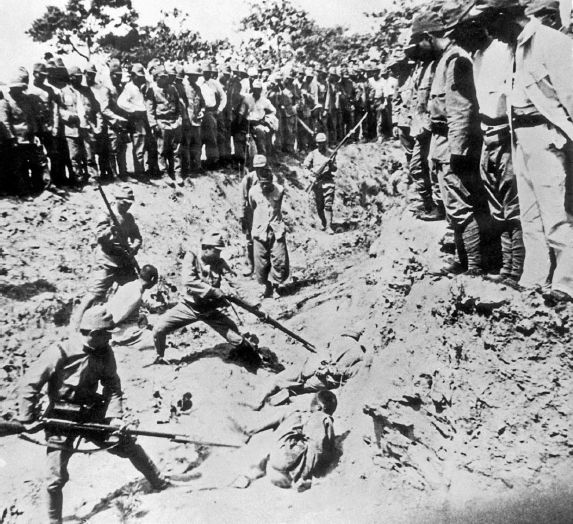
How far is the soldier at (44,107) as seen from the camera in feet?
26.8

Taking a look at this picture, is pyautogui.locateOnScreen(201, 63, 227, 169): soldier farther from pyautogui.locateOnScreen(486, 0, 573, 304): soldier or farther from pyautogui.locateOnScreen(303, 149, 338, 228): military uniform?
pyautogui.locateOnScreen(486, 0, 573, 304): soldier

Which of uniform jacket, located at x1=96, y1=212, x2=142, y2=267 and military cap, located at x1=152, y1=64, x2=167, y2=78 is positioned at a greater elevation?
military cap, located at x1=152, y1=64, x2=167, y2=78

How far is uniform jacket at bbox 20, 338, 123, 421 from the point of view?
3.58m

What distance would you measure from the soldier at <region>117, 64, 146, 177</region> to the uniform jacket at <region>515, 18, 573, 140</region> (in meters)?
7.16

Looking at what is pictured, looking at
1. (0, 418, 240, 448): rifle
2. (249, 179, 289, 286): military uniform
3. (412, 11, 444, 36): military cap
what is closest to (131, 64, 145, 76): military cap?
(249, 179, 289, 286): military uniform

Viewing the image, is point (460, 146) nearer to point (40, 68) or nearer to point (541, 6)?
point (541, 6)

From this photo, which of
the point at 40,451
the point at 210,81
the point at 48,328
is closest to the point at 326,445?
the point at 40,451

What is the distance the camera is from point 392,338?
4.77 m

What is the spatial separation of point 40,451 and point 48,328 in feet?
6.16

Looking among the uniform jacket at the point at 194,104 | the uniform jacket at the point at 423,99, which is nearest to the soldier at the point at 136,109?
the uniform jacket at the point at 194,104

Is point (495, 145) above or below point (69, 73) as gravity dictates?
below

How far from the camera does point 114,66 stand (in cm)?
904

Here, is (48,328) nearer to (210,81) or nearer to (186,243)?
(186,243)

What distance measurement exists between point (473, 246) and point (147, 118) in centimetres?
695
